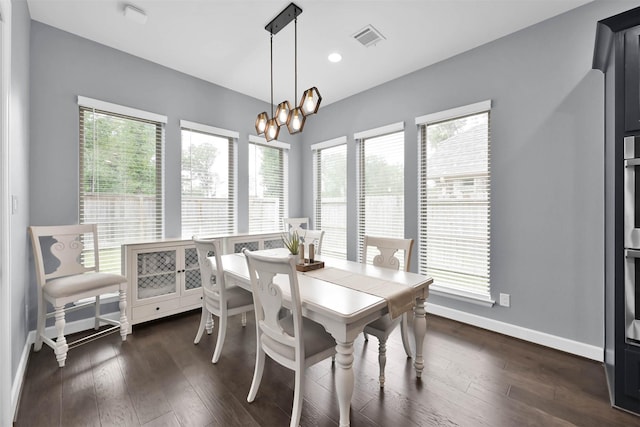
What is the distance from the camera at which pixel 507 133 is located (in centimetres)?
274

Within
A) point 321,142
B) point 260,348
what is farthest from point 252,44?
point 260,348

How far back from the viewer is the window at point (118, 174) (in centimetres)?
287

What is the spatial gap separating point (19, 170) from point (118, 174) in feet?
3.23

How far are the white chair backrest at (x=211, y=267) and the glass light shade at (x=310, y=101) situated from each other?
4.18 ft

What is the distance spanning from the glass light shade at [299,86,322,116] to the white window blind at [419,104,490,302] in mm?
1779

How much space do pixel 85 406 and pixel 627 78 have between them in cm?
397

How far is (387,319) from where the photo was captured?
1.95m

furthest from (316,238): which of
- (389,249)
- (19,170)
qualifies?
(19,170)

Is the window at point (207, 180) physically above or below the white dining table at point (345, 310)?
above

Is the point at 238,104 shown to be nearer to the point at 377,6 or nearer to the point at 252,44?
the point at 252,44

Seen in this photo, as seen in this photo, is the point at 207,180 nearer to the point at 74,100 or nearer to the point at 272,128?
the point at 74,100

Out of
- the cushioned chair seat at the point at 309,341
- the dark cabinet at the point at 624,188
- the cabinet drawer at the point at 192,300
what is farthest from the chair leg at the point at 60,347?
the dark cabinet at the point at 624,188

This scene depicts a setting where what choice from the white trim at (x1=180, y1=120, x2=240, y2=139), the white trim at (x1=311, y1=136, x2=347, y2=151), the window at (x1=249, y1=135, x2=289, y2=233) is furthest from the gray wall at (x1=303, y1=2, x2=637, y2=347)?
the white trim at (x1=180, y1=120, x2=240, y2=139)

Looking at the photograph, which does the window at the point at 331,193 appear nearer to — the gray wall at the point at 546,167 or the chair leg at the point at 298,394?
the gray wall at the point at 546,167
